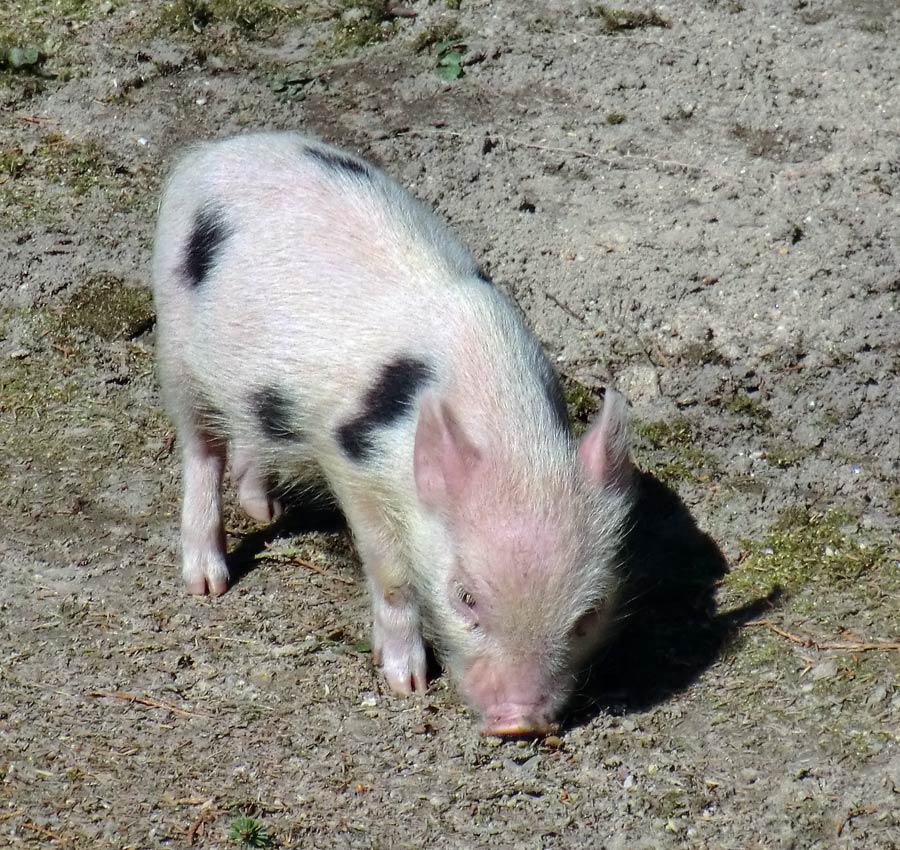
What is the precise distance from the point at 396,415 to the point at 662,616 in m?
1.43

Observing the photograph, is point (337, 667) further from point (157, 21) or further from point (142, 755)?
point (157, 21)

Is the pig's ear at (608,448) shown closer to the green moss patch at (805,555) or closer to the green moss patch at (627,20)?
the green moss patch at (805,555)

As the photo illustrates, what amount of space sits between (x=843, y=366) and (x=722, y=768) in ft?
7.73

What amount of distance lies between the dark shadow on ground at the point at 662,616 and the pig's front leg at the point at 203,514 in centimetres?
164

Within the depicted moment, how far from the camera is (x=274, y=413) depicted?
17.3 ft

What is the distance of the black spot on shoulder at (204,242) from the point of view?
5402 mm

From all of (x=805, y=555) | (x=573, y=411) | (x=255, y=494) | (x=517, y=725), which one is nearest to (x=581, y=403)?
(x=573, y=411)

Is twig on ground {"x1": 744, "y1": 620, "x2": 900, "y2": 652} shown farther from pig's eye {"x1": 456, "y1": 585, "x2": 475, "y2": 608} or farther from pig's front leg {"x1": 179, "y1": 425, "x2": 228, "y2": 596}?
pig's front leg {"x1": 179, "y1": 425, "x2": 228, "y2": 596}

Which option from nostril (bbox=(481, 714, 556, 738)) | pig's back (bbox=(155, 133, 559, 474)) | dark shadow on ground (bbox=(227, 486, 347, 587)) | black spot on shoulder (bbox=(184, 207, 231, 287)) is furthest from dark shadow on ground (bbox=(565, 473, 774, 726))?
black spot on shoulder (bbox=(184, 207, 231, 287))

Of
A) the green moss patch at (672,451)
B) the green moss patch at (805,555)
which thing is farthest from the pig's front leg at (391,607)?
the green moss patch at (672,451)

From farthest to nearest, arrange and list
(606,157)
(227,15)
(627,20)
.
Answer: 1. (227,15)
2. (627,20)
3. (606,157)

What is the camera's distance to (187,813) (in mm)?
4402

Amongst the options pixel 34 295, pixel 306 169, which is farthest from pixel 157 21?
pixel 306 169

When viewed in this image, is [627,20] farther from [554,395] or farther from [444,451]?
[444,451]
